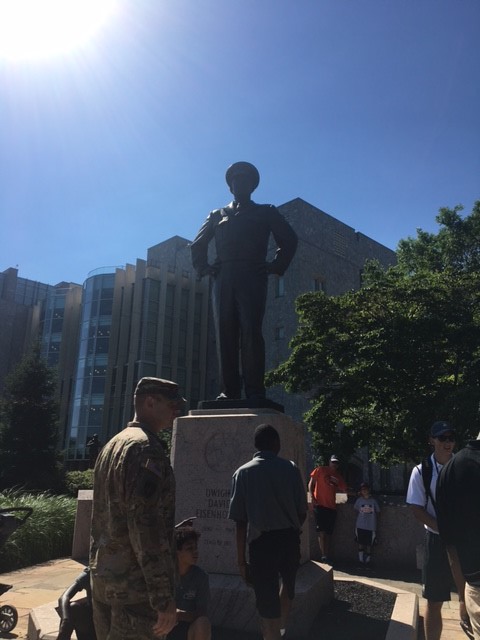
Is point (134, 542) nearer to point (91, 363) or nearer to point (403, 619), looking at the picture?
point (403, 619)

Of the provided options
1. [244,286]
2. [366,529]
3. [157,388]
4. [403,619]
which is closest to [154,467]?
[157,388]

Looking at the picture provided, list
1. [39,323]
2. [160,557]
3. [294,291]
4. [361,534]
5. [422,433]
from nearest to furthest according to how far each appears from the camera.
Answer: [160,557], [361,534], [422,433], [294,291], [39,323]

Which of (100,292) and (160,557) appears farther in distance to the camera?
(100,292)

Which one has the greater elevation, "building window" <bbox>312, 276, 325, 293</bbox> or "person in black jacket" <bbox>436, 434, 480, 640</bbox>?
"building window" <bbox>312, 276, 325, 293</bbox>

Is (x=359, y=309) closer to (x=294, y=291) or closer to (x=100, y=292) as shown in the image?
(x=294, y=291)

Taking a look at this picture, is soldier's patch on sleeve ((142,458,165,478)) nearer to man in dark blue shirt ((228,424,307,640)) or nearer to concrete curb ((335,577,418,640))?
man in dark blue shirt ((228,424,307,640))

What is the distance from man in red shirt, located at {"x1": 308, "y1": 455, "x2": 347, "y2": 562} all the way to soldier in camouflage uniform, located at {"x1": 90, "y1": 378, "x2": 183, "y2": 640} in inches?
287

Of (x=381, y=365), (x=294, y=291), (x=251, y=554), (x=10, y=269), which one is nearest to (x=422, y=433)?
(x=381, y=365)

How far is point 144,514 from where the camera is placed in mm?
2230

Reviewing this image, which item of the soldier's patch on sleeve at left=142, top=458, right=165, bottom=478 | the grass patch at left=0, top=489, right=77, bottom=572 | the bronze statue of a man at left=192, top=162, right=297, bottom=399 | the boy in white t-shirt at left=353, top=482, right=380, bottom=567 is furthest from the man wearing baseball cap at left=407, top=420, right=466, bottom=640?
the grass patch at left=0, top=489, right=77, bottom=572

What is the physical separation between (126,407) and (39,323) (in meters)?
17.9

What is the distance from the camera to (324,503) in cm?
924

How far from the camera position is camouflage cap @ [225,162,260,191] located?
21.2ft

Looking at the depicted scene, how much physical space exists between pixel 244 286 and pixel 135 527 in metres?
4.07
